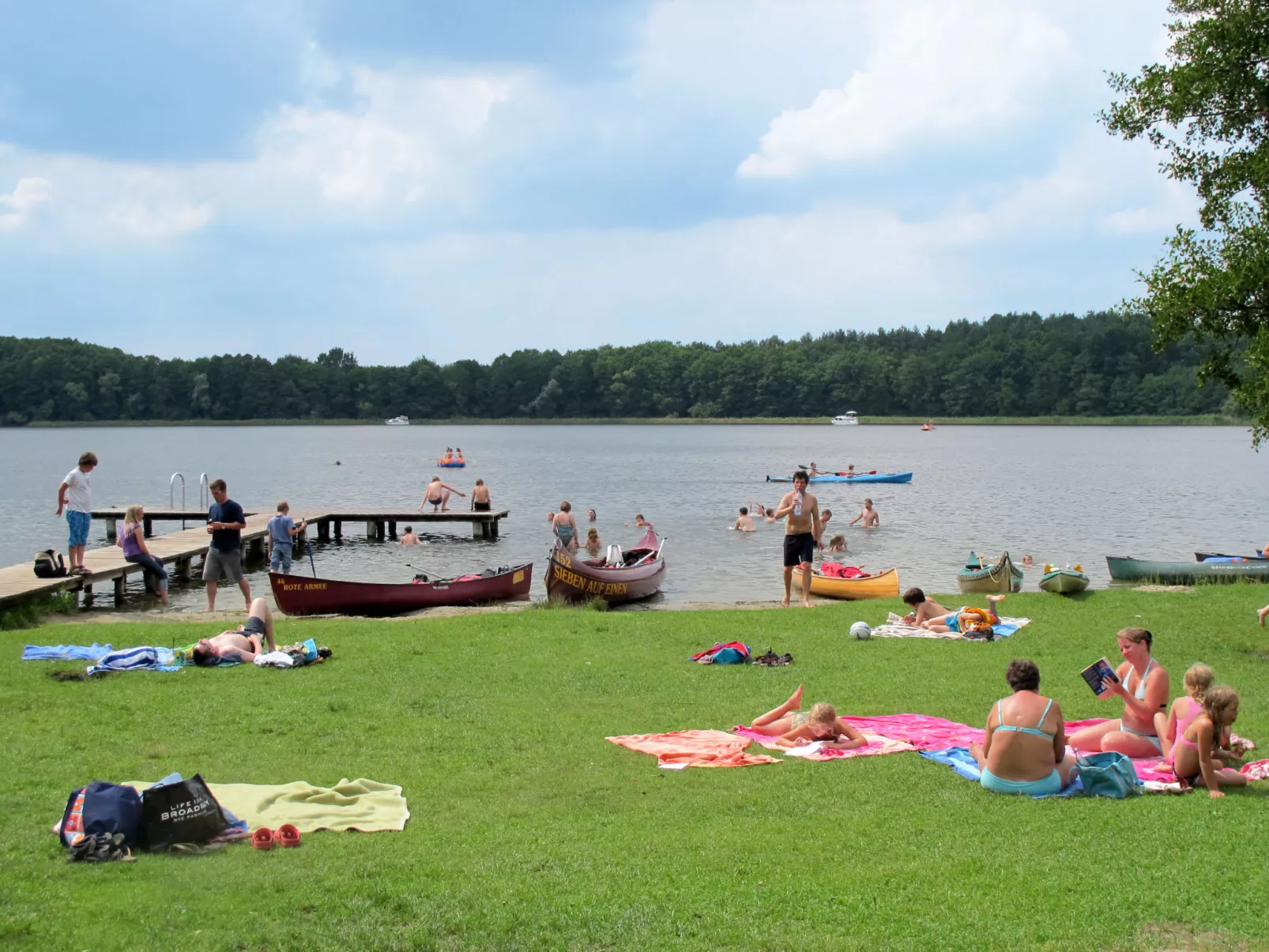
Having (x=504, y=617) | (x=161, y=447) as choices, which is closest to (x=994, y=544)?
(x=504, y=617)

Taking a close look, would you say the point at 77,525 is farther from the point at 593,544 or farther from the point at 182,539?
the point at 593,544

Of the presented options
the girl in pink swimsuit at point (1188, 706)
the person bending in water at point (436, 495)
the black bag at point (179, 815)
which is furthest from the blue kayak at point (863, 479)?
the black bag at point (179, 815)

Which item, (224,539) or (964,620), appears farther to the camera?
(224,539)

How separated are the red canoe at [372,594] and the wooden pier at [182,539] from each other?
3.71 m

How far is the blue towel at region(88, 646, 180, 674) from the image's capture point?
12.6m

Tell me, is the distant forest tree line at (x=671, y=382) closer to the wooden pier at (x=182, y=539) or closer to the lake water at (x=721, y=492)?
the lake water at (x=721, y=492)

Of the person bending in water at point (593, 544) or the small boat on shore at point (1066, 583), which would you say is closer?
the small boat on shore at point (1066, 583)

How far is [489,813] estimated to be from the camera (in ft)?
26.2

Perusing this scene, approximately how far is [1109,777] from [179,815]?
6541 mm

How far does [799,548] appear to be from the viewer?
19.4 metres

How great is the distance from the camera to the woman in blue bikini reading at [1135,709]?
9.46 meters

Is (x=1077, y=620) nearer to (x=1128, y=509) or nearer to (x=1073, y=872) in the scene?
(x=1073, y=872)

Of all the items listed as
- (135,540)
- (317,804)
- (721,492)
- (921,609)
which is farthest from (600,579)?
(721,492)

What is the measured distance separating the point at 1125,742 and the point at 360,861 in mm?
6406
